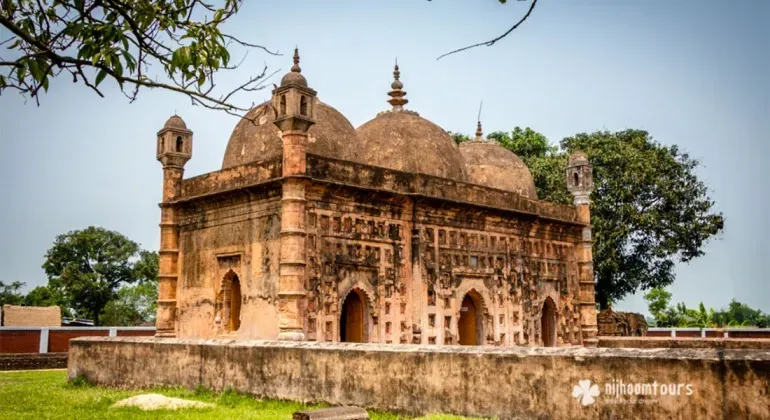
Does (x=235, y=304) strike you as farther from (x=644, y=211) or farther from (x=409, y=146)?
(x=644, y=211)

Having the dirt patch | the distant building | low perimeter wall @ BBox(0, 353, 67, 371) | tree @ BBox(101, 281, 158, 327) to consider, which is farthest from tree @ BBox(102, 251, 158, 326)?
the dirt patch

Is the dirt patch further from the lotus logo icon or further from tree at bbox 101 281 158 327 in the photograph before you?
tree at bbox 101 281 158 327

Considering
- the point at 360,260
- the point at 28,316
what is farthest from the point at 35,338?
the point at 360,260

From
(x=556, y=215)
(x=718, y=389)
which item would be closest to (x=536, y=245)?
(x=556, y=215)

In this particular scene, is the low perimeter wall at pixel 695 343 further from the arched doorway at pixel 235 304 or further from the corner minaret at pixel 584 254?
the arched doorway at pixel 235 304

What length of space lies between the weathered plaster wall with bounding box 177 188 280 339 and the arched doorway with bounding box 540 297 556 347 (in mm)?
8109

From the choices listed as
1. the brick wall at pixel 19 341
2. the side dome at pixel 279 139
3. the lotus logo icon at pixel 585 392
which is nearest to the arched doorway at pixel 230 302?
the side dome at pixel 279 139

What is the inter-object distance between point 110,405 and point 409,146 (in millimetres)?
9469

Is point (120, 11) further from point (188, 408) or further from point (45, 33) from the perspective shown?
point (188, 408)

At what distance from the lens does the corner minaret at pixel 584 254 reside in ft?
63.5

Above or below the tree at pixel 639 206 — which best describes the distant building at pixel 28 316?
below

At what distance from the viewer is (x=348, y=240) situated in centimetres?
1371

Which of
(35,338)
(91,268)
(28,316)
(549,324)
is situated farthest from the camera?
(91,268)

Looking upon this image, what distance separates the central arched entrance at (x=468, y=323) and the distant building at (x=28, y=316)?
1595cm
